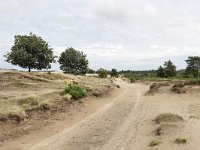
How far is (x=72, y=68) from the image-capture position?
335ft

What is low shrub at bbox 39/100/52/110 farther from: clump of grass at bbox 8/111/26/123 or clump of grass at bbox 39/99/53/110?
clump of grass at bbox 8/111/26/123

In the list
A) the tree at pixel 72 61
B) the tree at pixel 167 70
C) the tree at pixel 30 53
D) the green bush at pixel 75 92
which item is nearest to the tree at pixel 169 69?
the tree at pixel 167 70

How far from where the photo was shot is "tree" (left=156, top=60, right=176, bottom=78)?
13423 centimetres

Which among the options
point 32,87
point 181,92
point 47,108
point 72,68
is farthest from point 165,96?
point 72,68

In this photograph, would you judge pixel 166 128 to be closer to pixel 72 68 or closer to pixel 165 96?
pixel 165 96

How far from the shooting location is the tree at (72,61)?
9975 cm

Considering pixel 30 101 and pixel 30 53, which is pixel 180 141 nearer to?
pixel 30 101

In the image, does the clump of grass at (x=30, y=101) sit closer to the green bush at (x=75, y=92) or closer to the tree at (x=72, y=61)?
the green bush at (x=75, y=92)

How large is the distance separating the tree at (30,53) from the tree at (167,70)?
71.8 meters

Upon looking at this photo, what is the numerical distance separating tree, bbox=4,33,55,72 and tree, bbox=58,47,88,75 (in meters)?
30.2

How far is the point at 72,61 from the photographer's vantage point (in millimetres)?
100000

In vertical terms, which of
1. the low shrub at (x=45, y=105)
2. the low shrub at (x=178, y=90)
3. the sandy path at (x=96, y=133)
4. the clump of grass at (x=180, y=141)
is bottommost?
the sandy path at (x=96, y=133)

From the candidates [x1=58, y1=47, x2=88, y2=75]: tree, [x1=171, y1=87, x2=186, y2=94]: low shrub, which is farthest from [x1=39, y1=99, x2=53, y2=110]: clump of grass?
[x1=58, y1=47, x2=88, y2=75]: tree

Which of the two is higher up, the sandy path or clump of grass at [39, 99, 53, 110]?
clump of grass at [39, 99, 53, 110]
